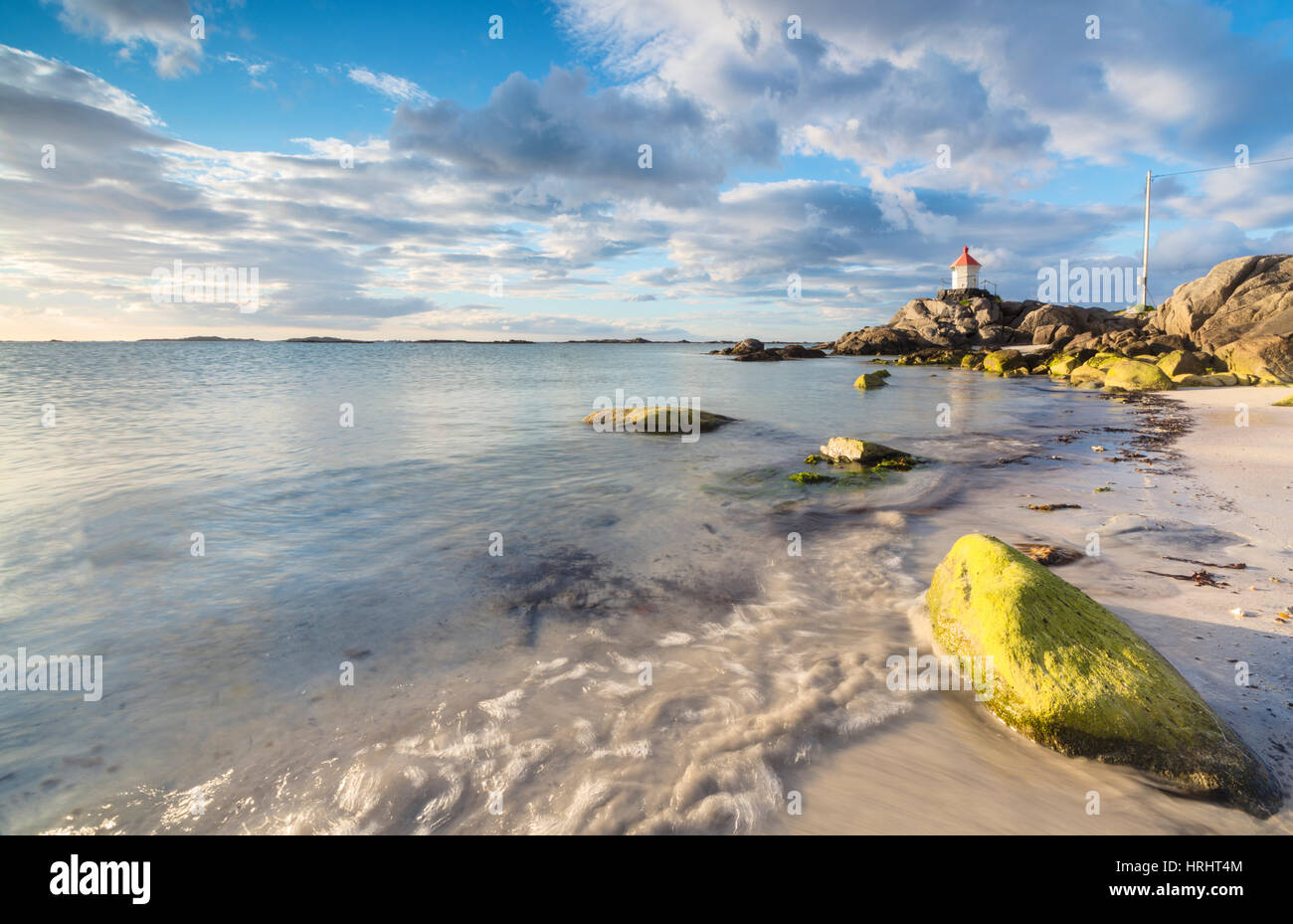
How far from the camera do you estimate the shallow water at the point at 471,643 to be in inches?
144

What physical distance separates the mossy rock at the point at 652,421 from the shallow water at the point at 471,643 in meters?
4.16

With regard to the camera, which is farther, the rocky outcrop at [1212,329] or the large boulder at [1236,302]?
the large boulder at [1236,302]

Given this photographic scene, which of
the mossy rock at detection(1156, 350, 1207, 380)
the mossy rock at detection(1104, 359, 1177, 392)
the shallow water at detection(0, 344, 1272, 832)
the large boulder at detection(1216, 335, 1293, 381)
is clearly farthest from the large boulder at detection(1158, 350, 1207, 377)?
the shallow water at detection(0, 344, 1272, 832)

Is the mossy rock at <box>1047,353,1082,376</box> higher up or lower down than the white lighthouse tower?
lower down

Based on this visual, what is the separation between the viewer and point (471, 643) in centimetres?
568

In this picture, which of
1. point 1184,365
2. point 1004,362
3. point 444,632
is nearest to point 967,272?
point 1004,362

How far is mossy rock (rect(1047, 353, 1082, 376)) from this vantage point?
122 feet

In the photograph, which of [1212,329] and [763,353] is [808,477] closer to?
[1212,329]

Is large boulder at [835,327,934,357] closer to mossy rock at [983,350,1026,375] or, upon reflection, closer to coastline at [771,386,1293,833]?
mossy rock at [983,350,1026,375]

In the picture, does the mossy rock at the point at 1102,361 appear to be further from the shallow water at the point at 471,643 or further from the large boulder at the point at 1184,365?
the shallow water at the point at 471,643

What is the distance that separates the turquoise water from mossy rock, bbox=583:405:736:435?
3.63 m

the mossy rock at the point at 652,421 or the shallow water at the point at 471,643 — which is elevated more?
the mossy rock at the point at 652,421

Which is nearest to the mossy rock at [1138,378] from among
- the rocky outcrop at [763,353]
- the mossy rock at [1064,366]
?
the mossy rock at [1064,366]
